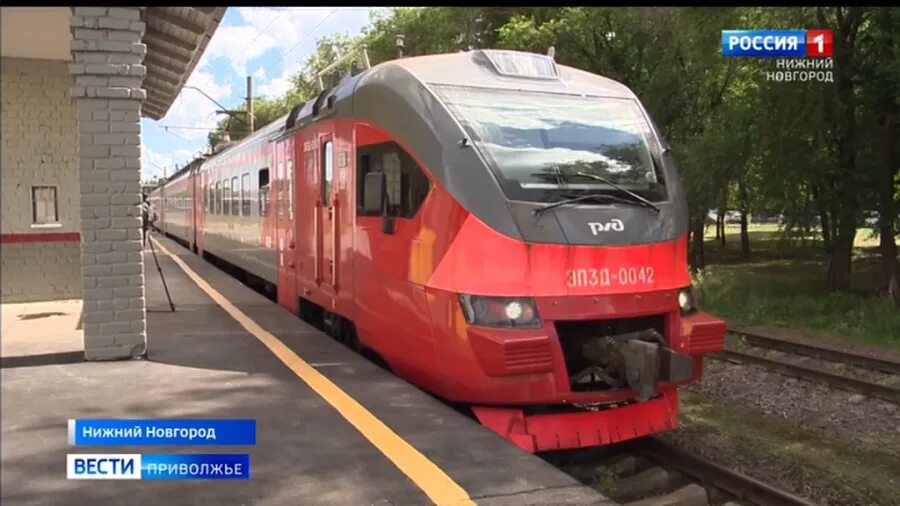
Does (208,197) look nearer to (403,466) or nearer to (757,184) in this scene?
(757,184)

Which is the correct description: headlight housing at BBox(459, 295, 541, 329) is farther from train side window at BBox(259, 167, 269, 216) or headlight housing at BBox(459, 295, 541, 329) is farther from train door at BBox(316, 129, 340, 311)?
train side window at BBox(259, 167, 269, 216)

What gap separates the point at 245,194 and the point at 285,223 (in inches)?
159

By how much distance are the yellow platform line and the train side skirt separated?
3.04 ft

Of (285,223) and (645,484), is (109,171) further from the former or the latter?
(645,484)

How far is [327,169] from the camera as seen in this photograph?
7.76 m

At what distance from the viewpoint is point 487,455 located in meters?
4.17

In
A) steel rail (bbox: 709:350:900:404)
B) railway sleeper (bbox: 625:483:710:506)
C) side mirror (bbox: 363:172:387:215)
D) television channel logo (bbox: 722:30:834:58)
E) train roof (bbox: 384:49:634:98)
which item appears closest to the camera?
railway sleeper (bbox: 625:483:710:506)

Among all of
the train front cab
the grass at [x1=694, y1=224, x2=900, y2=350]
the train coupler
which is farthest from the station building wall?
the grass at [x1=694, y1=224, x2=900, y2=350]

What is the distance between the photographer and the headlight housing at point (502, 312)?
198 inches

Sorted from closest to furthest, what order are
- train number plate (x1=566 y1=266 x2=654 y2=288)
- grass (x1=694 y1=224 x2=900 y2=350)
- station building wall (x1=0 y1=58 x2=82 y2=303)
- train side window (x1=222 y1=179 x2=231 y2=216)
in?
1. train number plate (x1=566 y1=266 x2=654 y2=288)
2. station building wall (x1=0 y1=58 x2=82 y2=303)
3. grass (x1=694 y1=224 x2=900 y2=350)
4. train side window (x1=222 y1=179 x2=231 y2=216)

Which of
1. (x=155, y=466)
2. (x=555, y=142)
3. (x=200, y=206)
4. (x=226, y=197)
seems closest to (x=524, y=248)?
(x=555, y=142)

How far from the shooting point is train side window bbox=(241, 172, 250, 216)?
13164mm

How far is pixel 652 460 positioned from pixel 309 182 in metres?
4.53

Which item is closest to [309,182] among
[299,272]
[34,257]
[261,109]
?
[299,272]
